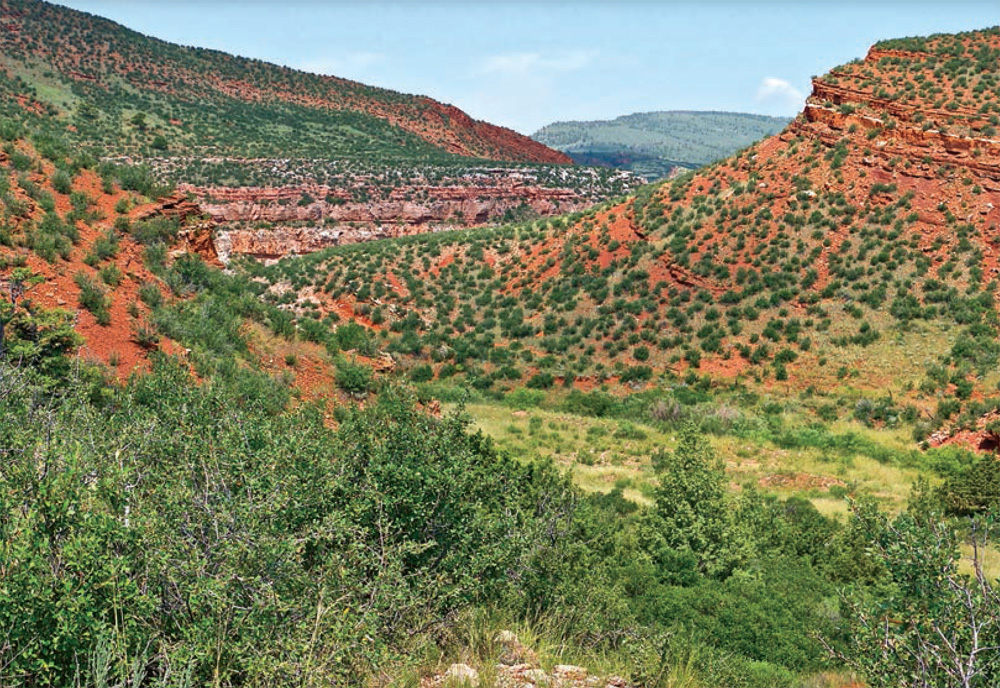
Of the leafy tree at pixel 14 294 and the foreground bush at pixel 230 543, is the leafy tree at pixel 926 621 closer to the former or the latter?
the foreground bush at pixel 230 543

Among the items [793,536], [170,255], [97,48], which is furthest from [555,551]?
[97,48]

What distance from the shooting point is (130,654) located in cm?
388

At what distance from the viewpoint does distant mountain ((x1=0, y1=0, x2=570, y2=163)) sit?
161ft

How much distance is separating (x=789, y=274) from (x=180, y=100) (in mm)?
51201

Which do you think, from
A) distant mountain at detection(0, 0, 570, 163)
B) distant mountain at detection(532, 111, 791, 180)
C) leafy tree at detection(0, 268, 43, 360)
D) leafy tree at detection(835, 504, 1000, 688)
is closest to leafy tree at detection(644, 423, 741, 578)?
leafy tree at detection(835, 504, 1000, 688)

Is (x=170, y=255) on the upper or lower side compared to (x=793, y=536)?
upper

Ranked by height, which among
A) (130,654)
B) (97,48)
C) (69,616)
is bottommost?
(130,654)

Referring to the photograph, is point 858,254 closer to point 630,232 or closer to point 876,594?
point 630,232

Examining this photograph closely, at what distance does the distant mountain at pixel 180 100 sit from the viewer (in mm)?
49125

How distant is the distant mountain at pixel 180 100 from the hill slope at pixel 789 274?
71.5ft

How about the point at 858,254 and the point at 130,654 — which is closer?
the point at 130,654

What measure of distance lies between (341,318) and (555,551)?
26.0 meters

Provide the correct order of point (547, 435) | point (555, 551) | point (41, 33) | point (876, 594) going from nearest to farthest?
point (555, 551)
point (876, 594)
point (547, 435)
point (41, 33)

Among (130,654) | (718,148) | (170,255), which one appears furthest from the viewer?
(718,148)
